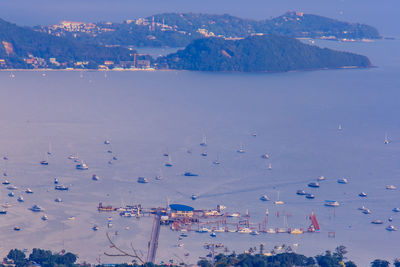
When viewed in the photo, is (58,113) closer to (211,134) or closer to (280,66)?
(211,134)

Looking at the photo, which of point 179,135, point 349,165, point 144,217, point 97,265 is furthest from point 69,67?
point 97,265

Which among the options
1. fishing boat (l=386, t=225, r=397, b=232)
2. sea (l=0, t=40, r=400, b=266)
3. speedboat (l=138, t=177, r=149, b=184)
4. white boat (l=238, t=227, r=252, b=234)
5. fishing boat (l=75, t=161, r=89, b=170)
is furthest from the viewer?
fishing boat (l=75, t=161, r=89, b=170)

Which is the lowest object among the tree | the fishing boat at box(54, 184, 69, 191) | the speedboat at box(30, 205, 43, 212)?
the tree

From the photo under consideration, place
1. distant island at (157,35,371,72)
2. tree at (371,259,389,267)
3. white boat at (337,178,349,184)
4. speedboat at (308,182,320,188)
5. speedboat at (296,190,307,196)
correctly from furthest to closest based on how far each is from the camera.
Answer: distant island at (157,35,371,72), white boat at (337,178,349,184), speedboat at (308,182,320,188), speedboat at (296,190,307,196), tree at (371,259,389,267)

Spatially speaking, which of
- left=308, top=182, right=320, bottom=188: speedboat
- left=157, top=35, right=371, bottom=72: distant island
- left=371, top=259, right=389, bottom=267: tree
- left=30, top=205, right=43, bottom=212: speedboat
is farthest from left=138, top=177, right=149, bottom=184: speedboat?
left=157, top=35, right=371, bottom=72: distant island

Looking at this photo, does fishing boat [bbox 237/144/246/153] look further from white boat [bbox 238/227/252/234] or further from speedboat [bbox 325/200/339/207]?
white boat [bbox 238/227/252/234]

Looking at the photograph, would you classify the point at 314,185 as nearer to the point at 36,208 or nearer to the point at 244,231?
the point at 244,231

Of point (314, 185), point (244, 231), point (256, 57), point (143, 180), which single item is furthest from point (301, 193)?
point (256, 57)
